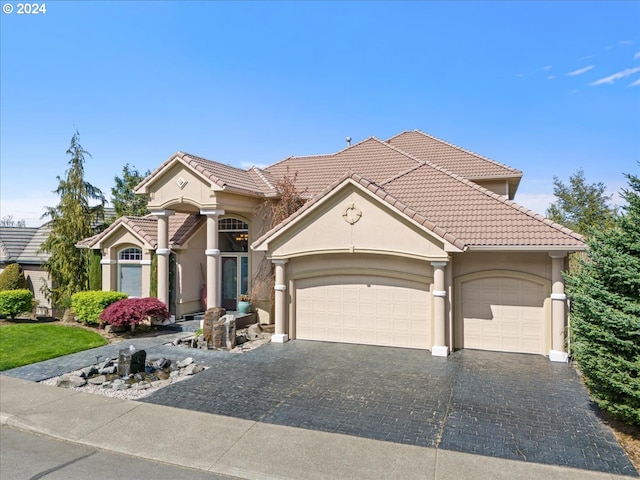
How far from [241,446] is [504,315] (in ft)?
29.2

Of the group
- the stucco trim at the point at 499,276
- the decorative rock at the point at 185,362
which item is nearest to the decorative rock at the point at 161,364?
the decorative rock at the point at 185,362

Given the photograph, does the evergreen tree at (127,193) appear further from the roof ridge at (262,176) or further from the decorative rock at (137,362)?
the decorative rock at (137,362)

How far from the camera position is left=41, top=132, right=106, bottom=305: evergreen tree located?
64.8 ft

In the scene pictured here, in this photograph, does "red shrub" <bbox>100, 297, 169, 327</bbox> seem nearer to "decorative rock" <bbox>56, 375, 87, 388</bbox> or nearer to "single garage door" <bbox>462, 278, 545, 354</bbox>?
"decorative rock" <bbox>56, 375, 87, 388</bbox>

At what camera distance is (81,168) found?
66.5 ft

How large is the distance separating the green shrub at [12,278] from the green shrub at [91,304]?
6839 mm

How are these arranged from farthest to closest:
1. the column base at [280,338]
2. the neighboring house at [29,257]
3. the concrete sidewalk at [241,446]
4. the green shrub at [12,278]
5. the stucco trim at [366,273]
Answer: the neighboring house at [29,257], the green shrub at [12,278], the column base at [280,338], the stucco trim at [366,273], the concrete sidewalk at [241,446]

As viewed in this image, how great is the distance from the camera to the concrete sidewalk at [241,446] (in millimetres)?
5875

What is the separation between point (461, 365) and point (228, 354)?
660cm

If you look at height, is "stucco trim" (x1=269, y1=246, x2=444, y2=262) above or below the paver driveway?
above

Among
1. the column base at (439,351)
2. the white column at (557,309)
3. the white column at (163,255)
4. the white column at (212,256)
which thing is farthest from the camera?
the white column at (163,255)

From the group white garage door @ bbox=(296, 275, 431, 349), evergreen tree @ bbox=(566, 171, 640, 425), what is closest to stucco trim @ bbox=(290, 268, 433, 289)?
white garage door @ bbox=(296, 275, 431, 349)

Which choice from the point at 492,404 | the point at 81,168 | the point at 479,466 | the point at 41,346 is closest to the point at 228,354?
the point at 41,346

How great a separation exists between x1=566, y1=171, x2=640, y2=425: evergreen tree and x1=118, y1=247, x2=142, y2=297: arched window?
16196 mm
